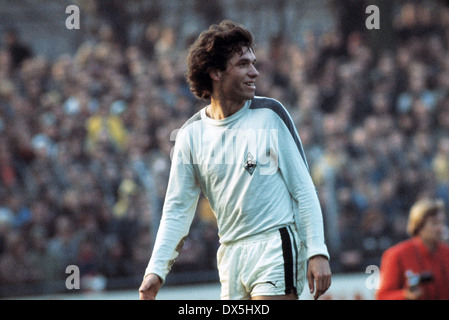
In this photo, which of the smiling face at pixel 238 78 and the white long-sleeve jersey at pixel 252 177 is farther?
the smiling face at pixel 238 78

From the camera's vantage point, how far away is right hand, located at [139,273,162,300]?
462 centimetres

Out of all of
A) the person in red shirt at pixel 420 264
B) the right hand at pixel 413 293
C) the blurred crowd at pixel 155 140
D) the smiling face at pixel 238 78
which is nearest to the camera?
the smiling face at pixel 238 78

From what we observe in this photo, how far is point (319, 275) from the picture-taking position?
432 cm

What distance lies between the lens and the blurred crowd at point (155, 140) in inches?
418

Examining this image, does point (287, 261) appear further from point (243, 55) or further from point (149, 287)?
point (243, 55)

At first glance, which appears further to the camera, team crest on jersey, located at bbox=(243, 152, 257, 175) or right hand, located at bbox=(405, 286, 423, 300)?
right hand, located at bbox=(405, 286, 423, 300)

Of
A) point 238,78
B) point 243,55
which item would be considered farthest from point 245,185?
point 243,55

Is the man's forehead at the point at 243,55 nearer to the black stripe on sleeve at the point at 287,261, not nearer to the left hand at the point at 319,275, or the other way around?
the black stripe on sleeve at the point at 287,261

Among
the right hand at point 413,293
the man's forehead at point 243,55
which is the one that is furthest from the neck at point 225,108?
the right hand at point 413,293

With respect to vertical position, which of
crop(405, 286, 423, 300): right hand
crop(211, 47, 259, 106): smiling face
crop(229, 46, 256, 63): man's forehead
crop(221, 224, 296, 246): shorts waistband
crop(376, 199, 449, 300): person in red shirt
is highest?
crop(229, 46, 256, 63): man's forehead

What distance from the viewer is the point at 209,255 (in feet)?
34.5

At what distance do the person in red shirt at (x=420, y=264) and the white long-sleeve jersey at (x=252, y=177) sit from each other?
2700 mm

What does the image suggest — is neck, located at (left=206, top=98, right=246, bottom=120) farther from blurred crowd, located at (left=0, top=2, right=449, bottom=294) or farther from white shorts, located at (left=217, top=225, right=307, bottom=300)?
blurred crowd, located at (left=0, top=2, right=449, bottom=294)

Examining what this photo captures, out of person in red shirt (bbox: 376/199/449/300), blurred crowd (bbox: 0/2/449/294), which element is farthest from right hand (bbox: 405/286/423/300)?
blurred crowd (bbox: 0/2/449/294)
